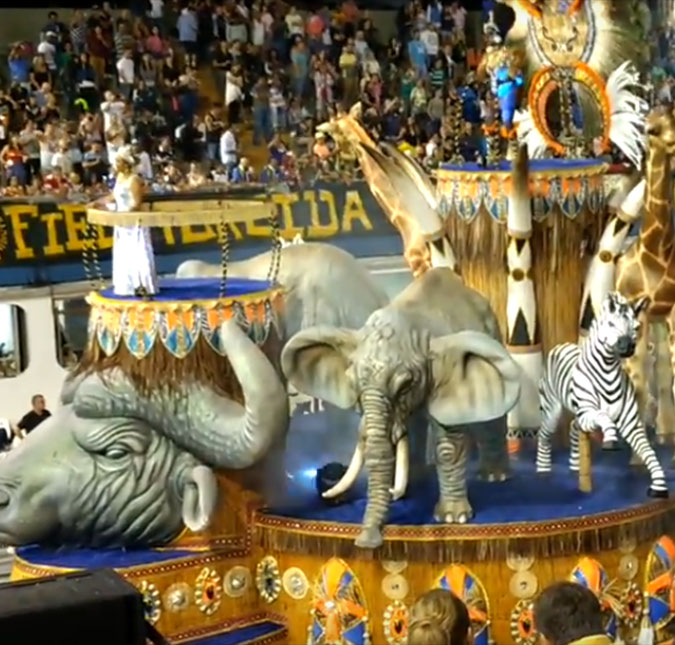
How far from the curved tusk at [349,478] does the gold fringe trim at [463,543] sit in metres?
0.27

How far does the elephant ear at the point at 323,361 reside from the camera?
18.9 feet

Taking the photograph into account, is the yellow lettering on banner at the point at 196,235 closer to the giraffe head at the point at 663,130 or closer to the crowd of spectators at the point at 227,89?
the crowd of spectators at the point at 227,89

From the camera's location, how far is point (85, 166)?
12.1 metres

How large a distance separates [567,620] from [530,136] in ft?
15.6

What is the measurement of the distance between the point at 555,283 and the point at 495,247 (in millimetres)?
301

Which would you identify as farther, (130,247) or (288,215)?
(288,215)

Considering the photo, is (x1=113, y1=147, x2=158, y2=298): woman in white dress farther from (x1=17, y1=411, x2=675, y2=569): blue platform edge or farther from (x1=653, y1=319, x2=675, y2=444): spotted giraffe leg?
(x1=653, y1=319, x2=675, y2=444): spotted giraffe leg

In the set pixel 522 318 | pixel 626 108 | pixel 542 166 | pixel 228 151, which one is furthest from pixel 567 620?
pixel 228 151

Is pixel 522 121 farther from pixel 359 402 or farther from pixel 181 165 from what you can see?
pixel 181 165

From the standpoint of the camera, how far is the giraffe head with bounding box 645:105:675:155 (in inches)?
265

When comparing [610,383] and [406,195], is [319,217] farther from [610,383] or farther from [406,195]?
[610,383]

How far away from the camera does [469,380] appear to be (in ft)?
18.7

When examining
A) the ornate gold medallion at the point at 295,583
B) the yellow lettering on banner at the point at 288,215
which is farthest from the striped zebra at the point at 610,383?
the yellow lettering on banner at the point at 288,215

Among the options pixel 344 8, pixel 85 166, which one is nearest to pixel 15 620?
pixel 85 166
